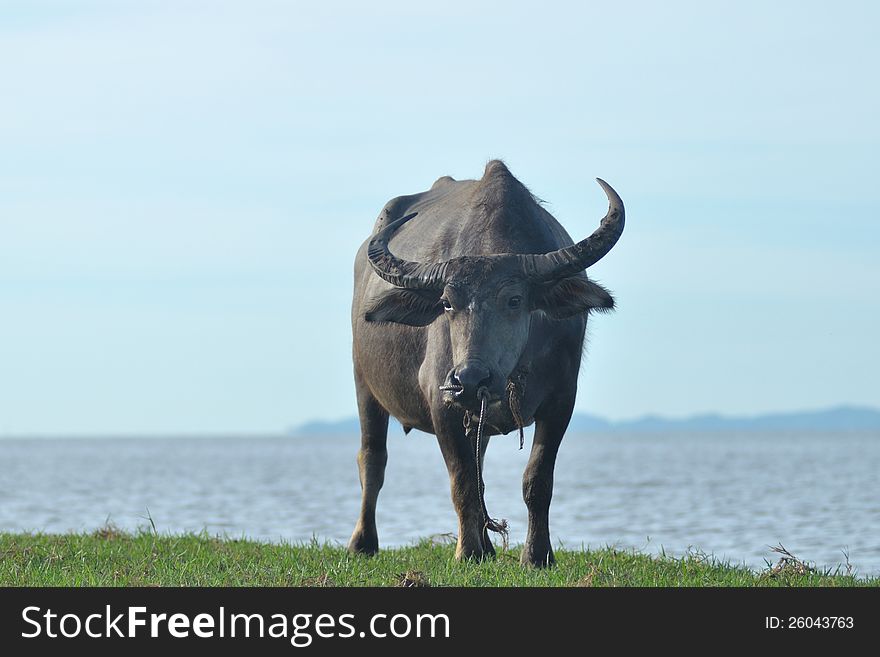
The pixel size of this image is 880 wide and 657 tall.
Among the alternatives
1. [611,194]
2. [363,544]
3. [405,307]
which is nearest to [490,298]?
[405,307]

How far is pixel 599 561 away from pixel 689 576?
1.13 meters

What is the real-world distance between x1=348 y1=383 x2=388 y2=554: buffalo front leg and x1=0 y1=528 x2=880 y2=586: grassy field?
0.71ft

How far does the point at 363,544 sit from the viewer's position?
1101cm

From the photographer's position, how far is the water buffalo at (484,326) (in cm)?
846

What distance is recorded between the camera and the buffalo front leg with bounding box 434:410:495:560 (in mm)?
9164

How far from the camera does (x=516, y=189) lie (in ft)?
32.5

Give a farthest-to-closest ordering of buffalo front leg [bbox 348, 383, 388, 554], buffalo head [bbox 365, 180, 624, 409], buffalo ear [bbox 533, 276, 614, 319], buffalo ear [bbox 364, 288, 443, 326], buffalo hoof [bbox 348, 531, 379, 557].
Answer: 1. buffalo front leg [bbox 348, 383, 388, 554]
2. buffalo hoof [bbox 348, 531, 379, 557]
3. buffalo ear [bbox 364, 288, 443, 326]
4. buffalo ear [bbox 533, 276, 614, 319]
5. buffalo head [bbox 365, 180, 624, 409]

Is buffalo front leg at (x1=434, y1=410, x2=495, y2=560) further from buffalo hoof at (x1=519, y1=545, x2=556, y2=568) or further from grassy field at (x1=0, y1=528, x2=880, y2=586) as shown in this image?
buffalo hoof at (x1=519, y1=545, x2=556, y2=568)

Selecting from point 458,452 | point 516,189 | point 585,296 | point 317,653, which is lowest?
point 317,653

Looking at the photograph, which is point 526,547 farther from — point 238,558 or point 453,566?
point 238,558

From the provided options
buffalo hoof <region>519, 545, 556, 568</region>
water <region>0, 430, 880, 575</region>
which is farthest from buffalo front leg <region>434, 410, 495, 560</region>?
water <region>0, 430, 880, 575</region>

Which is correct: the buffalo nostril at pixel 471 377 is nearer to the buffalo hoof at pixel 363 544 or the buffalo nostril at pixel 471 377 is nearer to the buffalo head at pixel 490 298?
the buffalo head at pixel 490 298

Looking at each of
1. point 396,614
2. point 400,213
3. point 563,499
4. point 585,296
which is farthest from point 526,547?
point 563,499

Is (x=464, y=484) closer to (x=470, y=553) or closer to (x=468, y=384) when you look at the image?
(x=470, y=553)
